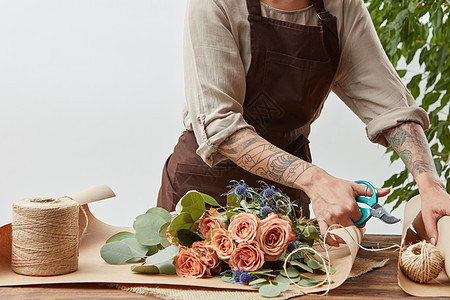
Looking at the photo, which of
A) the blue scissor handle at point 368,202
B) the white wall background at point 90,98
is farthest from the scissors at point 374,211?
the white wall background at point 90,98

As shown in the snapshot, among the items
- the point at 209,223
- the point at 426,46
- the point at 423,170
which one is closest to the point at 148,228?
the point at 209,223

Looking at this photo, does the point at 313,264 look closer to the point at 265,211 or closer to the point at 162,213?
the point at 265,211

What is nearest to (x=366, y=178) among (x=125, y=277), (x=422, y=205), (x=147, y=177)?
(x=147, y=177)

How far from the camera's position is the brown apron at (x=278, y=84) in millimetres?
1574

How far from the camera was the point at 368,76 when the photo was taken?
5.53 ft

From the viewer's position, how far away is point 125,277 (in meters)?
1.14

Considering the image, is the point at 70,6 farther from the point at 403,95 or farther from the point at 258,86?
the point at 403,95

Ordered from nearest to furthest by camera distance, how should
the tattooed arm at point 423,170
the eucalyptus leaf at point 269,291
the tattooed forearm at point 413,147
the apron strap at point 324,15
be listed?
1. the eucalyptus leaf at point 269,291
2. the tattooed arm at point 423,170
3. the tattooed forearm at point 413,147
4. the apron strap at point 324,15

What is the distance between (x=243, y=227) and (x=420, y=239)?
52 centimetres

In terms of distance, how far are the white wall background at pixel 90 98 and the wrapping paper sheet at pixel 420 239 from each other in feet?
6.96

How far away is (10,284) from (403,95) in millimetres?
1197

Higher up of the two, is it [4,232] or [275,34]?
[275,34]

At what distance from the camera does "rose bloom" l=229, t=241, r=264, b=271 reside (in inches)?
44.3

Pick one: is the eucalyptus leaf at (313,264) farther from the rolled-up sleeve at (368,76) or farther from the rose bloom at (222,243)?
the rolled-up sleeve at (368,76)
